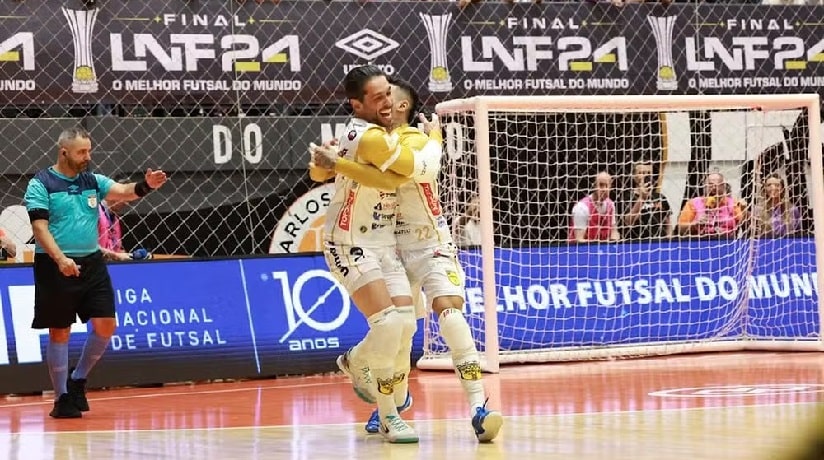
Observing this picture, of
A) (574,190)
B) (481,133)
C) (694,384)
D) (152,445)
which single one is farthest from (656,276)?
(152,445)

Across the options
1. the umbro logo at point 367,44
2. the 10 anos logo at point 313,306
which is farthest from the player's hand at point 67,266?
the umbro logo at point 367,44

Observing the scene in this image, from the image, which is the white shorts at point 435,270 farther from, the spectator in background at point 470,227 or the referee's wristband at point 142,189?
the spectator in background at point 470,227

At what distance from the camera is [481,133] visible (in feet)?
33.5

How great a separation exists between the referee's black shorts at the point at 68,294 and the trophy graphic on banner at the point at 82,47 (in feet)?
9.10

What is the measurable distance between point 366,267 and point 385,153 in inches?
21.3

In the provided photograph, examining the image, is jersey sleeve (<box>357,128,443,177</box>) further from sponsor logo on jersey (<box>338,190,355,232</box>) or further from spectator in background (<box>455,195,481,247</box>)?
spectator in background (<box>455,195,481,247</box>)

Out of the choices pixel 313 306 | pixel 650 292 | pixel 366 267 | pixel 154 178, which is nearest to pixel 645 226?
pixel 650 292

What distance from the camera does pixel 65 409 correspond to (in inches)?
303

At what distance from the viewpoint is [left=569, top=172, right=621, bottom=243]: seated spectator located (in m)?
11.6

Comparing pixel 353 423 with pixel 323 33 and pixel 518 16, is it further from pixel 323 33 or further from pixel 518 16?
pixel 518 16

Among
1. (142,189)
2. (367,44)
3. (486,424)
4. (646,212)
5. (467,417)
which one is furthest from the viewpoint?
(646,212)

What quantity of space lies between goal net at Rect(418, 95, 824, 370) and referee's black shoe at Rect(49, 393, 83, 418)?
377 centimetres

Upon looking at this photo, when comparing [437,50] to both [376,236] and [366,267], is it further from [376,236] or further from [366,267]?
[366,267]

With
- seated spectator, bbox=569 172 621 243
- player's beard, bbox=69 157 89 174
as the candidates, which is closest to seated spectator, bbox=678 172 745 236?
seated spectator, bbox=569 172 621 243
